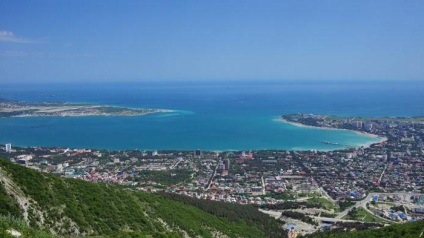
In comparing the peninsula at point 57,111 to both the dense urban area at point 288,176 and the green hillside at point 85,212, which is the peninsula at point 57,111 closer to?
the dense urban area at point 288,176

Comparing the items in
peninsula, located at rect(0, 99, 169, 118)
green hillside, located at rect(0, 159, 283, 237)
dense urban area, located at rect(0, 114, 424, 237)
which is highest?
green hillside, located at rect(0, 159, 283, 237)

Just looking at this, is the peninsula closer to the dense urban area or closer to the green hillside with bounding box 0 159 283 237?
the dense urban area

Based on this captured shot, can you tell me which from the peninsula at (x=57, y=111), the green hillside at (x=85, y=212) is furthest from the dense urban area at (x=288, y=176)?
the peninsula at (x=57, y=111)

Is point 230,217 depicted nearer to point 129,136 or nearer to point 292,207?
point 292,207

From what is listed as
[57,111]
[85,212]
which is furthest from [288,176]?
[57,111]

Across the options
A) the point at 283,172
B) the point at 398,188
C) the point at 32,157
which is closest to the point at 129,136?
the point at 32,157

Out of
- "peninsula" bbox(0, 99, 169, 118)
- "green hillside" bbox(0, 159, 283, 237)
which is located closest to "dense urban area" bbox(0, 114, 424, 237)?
"green hillside" bbox(0, 159, 283, 237)
